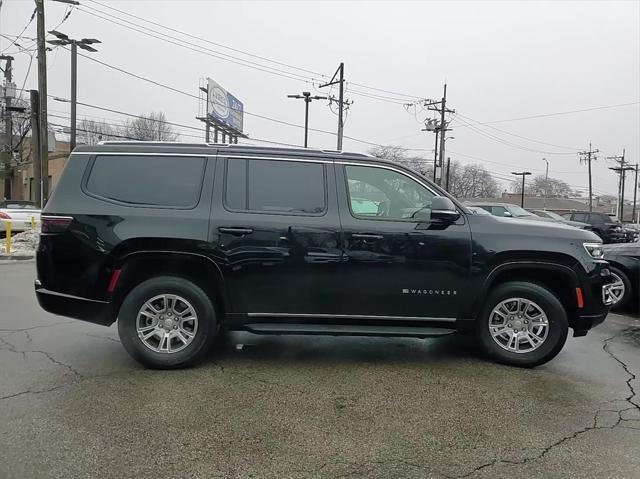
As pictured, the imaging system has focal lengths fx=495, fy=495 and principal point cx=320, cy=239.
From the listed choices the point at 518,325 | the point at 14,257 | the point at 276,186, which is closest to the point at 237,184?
the point at 276,186

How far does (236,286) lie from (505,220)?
267 centimetres

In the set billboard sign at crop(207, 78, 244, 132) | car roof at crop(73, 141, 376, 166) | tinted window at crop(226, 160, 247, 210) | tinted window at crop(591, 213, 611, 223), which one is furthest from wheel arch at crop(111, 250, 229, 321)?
→ billboard sign at crop(207, 78, 244, 132)

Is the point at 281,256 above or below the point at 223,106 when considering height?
below

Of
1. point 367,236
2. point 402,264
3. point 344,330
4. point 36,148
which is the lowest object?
point 344,330

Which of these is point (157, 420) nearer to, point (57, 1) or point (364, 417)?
point (364, 417)

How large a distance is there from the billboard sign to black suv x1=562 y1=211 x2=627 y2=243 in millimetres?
28733

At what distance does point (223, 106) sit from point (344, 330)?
42.6m

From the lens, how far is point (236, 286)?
4.59 m

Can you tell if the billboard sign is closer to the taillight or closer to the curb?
the curb

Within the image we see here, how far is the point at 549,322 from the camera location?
15.7ft

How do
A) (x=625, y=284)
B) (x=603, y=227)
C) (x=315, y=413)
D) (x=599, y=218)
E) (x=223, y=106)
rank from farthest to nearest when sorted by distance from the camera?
1. (x=223, y=106)
2. (x=599, y=218)
3. (x=603, y=227)
4. (x=625, y=284)
5. (x=315, y=413)

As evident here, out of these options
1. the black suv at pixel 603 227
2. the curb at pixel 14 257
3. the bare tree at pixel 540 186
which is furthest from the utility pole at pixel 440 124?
the bare tree at pixel 540 186

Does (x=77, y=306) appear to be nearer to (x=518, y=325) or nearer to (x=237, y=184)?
(x=237, y=184)

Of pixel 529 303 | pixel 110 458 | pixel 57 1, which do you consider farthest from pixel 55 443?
pixel 57 1
